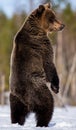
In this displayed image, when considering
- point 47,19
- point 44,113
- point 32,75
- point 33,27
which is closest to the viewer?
point 32,75

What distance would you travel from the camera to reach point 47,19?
8.17 metres

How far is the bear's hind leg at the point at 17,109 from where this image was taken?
7867 millimetres

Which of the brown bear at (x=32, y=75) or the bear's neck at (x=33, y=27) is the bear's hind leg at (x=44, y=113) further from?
the bear's neck at (x=33, y=27)

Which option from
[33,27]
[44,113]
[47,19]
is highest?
[47,19]

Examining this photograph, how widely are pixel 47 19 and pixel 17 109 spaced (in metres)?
1.54

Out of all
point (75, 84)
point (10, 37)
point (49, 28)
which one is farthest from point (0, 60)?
point (49, 28)

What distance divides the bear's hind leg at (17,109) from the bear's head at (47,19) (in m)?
1.25

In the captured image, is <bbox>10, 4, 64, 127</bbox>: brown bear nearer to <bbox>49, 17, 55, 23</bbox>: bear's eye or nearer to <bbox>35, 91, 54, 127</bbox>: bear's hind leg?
<bbox>35, 91, 54, 127</bbox>: bear's hind leg

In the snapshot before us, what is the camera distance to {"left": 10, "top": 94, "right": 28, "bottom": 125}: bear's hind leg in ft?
25.8

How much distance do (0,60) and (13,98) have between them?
46132 millimetres

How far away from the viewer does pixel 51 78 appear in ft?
26.0

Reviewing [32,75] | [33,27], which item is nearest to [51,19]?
[33,27]

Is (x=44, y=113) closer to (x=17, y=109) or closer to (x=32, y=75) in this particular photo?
(x=17, y=109)

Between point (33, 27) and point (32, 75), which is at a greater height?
point (33, 27)
